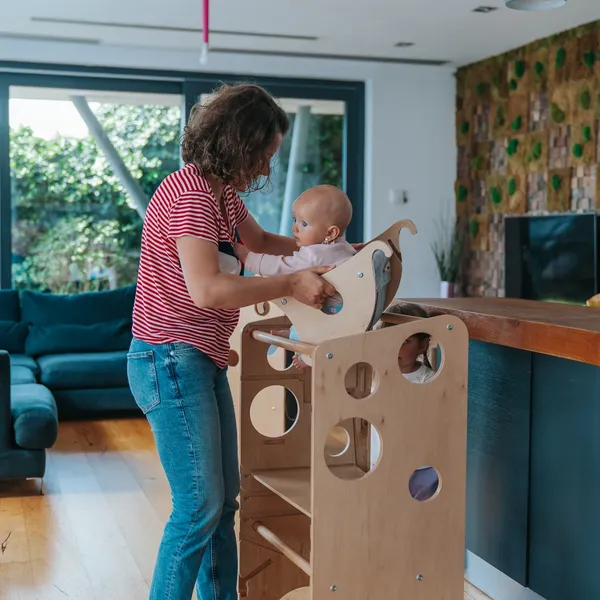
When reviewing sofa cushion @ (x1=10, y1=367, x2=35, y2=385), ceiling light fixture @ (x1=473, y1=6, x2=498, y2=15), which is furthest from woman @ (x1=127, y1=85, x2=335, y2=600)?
ceiling light fixture @ (x1=473, y1=6, x2=498, y2=15)

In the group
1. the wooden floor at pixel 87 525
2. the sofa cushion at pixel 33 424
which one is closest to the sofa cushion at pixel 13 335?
the wooden floor at pixel 87 525

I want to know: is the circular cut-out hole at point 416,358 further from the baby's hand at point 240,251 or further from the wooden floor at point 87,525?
the wooden floor at point 87,525

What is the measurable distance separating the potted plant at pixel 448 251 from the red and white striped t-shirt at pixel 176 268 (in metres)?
5.04

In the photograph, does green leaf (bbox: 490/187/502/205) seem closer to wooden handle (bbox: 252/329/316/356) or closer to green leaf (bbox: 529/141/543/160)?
green leaf (bbox: 529/141/543/160)

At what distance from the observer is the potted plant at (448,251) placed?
22.6 feet

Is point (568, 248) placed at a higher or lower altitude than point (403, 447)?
higher

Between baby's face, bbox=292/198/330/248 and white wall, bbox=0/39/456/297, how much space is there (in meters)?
4.72

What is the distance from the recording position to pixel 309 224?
2.04 m

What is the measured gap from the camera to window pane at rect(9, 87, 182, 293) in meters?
6.57

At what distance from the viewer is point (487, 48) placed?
6273 millimetres

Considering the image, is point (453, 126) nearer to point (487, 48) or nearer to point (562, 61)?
point (487, 48)

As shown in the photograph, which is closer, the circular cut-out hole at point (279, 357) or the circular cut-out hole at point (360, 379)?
the circular cut-out hole at point (360, 379)

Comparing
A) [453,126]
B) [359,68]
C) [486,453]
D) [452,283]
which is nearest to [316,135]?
[359,68]

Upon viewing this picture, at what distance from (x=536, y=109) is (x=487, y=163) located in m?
0.66
